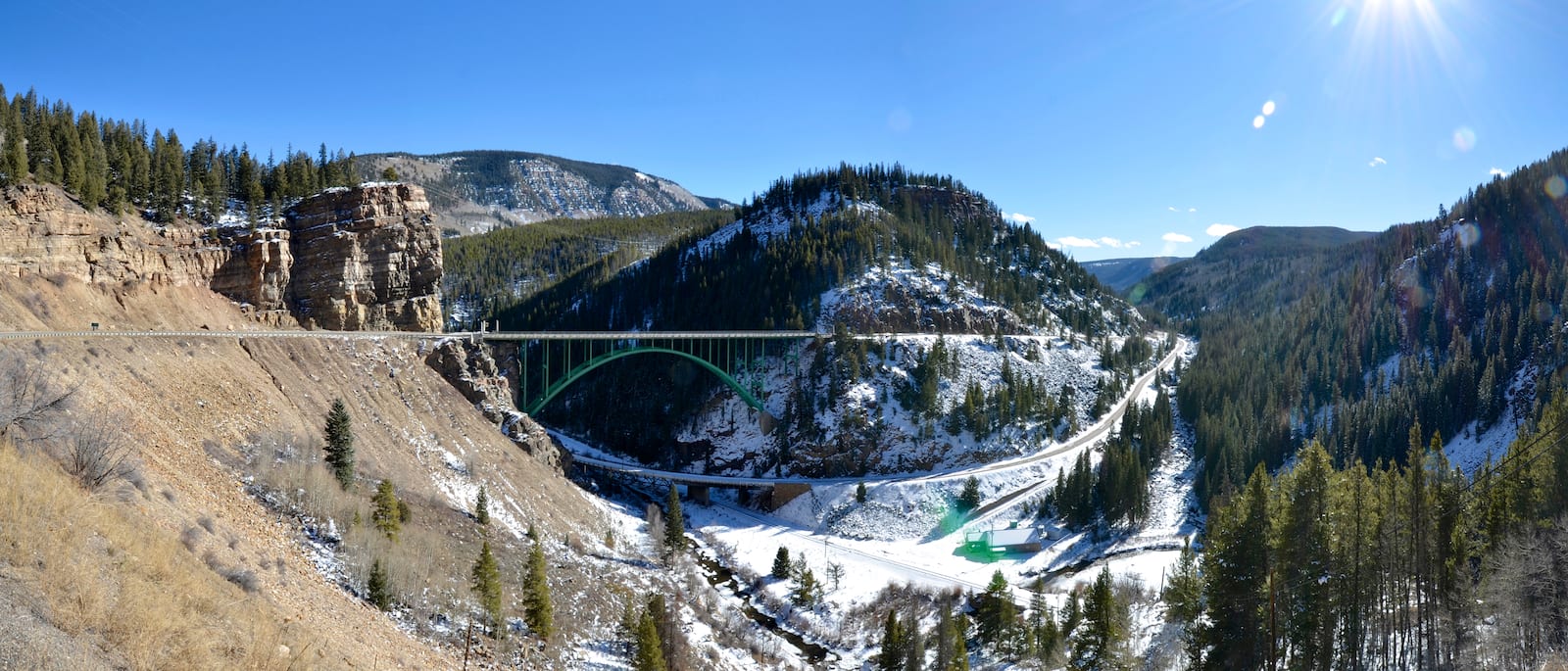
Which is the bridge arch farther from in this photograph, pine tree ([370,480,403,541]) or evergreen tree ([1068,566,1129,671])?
evergreen tree ([1068,566,1129,671])

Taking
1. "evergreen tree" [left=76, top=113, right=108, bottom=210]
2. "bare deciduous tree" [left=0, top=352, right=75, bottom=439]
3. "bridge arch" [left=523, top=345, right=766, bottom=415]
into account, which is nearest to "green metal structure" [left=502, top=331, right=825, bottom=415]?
"bridge arch" [left=523, top=345, right=766, bottom=415]

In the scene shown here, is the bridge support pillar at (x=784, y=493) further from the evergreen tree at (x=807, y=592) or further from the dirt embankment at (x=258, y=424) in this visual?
the dirt embankment at (x=258, y=424)

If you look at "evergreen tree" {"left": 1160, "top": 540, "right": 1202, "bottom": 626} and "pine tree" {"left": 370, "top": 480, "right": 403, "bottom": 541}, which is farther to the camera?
"pine tree" {"left": 370, "top": 480, "right": 403, "bottom": 541}

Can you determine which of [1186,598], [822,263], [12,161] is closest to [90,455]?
[12,161]

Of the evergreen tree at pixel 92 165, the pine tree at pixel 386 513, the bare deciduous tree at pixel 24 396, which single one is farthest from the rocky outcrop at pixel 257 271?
the pine tree at pixel 386 513

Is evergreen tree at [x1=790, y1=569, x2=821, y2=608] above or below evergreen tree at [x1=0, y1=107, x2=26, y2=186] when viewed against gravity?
below

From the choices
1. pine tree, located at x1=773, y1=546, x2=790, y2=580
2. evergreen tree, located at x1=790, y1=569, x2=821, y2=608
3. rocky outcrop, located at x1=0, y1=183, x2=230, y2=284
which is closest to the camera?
rocky outcrop, located at x1=0, y1=183, x2=230, y2=284

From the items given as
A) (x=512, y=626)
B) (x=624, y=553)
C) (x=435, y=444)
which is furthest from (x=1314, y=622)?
(x=435, y=444)
